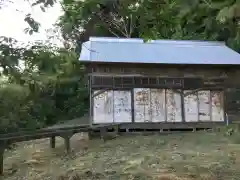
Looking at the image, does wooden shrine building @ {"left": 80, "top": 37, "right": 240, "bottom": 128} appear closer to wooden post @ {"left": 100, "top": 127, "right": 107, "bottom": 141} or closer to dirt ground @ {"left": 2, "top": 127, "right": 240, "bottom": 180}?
wooden post @ {"left": 100, "top": 127, "right": 107, "bottom": 141}

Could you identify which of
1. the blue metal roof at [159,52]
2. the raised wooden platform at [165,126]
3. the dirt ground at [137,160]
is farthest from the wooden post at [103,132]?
the blue metal roof at [159,52]

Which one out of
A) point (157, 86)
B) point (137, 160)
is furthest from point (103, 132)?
point (137, 160)

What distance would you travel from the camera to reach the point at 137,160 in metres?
10.8

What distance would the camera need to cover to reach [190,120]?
17.3 metres

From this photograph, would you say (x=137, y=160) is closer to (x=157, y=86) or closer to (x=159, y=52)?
(x=157, y=86)

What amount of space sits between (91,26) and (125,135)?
11965 mm

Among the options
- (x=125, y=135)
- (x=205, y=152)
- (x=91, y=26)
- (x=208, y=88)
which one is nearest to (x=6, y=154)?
(x=125, y=135)

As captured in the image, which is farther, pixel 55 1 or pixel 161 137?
pixel 161 137

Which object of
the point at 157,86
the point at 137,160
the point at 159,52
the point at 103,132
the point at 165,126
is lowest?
the point at 137,160

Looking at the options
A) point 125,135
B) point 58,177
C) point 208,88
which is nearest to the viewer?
point 58,177

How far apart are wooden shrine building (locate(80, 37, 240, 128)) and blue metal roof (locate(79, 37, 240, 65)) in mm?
42

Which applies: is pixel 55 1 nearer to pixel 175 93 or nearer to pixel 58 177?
pixel 58 177

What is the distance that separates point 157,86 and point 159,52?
1.91 metres

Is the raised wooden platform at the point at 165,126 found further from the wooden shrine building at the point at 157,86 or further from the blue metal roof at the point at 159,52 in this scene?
the blue metal roof at the point at 159,52
